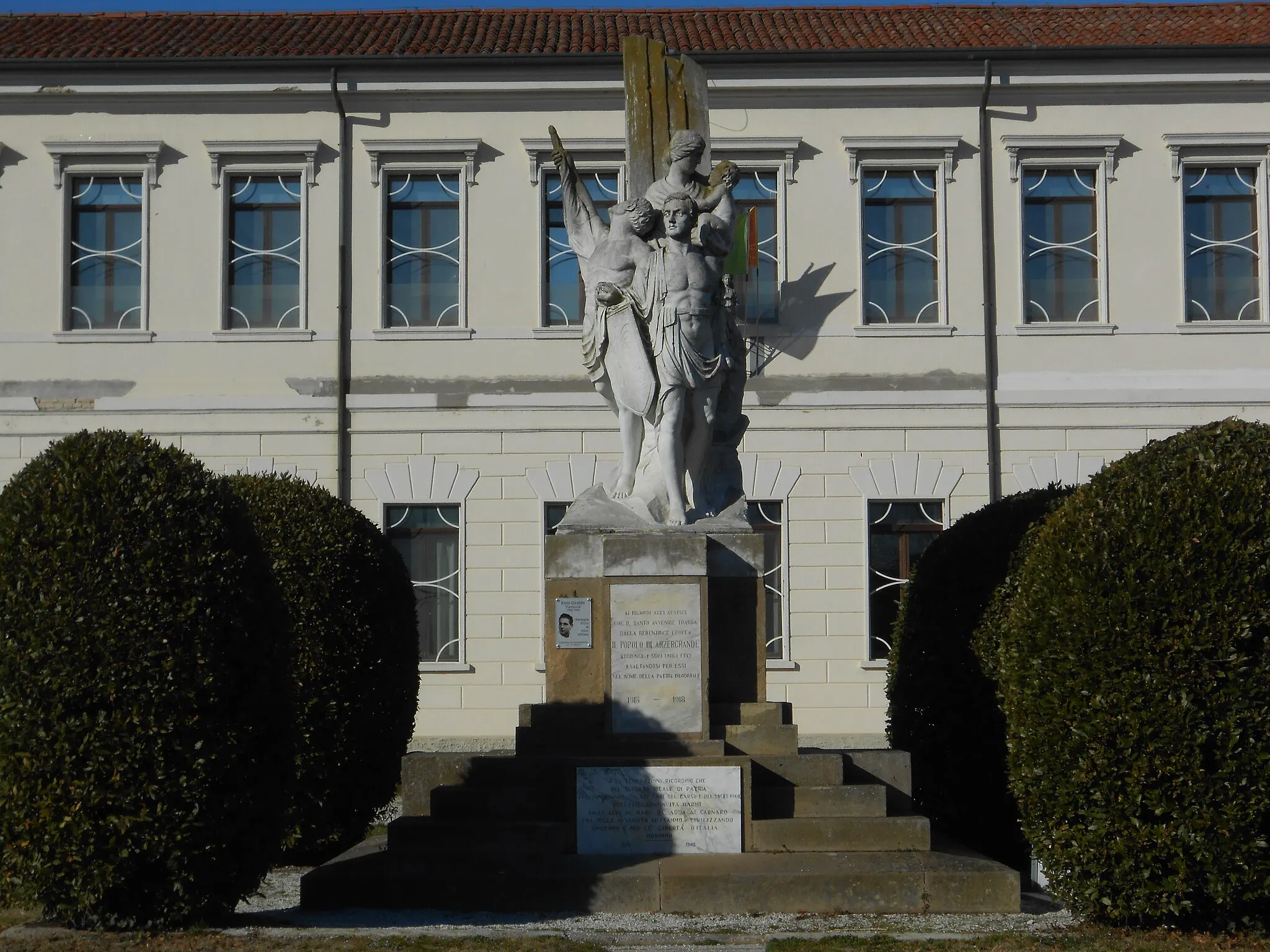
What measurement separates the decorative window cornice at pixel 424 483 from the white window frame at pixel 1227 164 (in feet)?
31.1

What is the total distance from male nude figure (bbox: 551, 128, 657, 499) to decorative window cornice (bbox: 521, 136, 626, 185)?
36.4 feet

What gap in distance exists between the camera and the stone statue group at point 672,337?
11570mm

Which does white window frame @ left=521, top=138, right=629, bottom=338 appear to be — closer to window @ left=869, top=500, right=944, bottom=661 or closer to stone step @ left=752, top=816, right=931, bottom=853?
window @ left=869, top=500, right=944, bottom=661

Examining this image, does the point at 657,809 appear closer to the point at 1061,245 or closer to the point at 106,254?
the point at 1061,245

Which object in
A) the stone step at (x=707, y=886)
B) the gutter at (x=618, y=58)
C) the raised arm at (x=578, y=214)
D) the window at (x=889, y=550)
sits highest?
the gutter at (x=618, y=58)

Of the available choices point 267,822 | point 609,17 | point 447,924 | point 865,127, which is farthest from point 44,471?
point 609,17

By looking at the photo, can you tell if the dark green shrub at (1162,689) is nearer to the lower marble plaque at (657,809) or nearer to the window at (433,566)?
the lower marble plaque at (657,809)

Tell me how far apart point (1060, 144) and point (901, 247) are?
8.06 feet

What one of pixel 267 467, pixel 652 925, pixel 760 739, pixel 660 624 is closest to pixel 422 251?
pixel 267 467

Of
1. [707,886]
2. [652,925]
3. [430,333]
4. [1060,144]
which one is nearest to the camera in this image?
[652,925]

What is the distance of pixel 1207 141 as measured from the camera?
75.4 ft

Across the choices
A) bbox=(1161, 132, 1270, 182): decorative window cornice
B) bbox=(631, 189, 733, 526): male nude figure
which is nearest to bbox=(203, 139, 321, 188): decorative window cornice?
bbox=(1161, 132, 1270, 182): decorative window cornice

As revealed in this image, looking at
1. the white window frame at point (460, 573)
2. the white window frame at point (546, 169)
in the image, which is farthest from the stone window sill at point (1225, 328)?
the white window frame at point (460, 573)

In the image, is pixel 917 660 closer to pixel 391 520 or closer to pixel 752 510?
pixel 752 510
